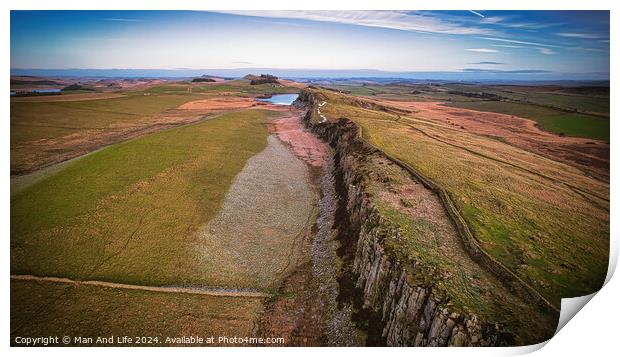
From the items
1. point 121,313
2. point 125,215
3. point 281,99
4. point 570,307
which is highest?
point 281,99

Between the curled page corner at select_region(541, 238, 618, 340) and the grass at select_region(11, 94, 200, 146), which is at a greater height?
the grass at select_region(11, 94, 200, 146)

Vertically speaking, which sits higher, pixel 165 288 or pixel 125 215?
pixel 125 215

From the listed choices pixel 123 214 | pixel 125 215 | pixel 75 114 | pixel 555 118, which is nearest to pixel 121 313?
pixel 125 215

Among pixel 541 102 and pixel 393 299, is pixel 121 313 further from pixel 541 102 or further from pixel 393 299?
pixel 541 102

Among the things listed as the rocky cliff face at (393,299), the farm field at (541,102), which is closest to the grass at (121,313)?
the rocky cliff face at (393,299)

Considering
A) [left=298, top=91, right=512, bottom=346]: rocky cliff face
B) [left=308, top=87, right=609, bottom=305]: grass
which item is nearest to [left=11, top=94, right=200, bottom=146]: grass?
[left=298, top=91, right=512, bottom=346]: rocky cliff face

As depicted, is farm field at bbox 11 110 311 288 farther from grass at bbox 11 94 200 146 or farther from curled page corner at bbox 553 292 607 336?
curled page corner at bbox 553 292 607 336

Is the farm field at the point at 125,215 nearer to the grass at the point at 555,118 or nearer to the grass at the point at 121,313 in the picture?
the grass at the point at 121,313

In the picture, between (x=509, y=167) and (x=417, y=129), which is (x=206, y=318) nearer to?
(x=509, y=167)
